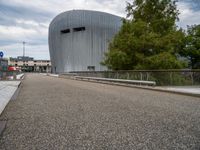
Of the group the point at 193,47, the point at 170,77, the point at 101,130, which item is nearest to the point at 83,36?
the point at 193,47

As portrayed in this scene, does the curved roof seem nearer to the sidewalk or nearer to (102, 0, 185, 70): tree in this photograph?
(102, 0, 185, 70): tree

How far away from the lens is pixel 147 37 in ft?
85.7

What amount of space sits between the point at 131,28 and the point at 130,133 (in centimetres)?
2360

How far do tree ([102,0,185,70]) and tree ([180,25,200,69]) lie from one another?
20.2 ft

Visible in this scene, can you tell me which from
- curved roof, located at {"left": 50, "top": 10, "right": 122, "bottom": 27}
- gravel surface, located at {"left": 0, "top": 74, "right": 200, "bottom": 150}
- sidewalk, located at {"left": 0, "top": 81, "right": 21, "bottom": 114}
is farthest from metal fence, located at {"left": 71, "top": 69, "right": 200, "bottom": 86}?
curved roof, located at {"left": 50, "top": 10, "right": 122, "bottom": 27}

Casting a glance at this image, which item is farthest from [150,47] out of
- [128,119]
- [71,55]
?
[71,55]

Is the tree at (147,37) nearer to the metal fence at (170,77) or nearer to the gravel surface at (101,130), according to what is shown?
the metal fence at (170,77)

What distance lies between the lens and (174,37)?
26.5 meters

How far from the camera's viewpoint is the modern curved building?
89.1 meters

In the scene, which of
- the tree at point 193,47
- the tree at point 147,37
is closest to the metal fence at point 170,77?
the tree at point 147,37

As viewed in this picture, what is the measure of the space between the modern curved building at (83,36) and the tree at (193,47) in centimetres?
5405

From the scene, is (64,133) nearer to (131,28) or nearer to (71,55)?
(131,28)

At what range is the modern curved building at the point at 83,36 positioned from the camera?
8912cm

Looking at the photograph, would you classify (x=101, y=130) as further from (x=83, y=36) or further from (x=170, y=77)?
(x=83, y=36)
